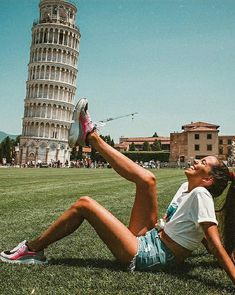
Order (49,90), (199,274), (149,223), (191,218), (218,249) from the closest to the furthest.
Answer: (218,249), (191,218), (199,274), (149,223), (49,90)

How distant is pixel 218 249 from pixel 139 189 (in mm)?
1031

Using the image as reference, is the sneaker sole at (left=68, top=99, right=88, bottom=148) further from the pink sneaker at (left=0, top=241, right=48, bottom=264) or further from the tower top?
the tower top

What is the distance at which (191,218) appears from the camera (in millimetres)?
3252

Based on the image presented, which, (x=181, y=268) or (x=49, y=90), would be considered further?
(x=49, y=90)

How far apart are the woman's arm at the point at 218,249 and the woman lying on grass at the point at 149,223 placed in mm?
19

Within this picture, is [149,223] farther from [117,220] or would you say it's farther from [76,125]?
[76,125]

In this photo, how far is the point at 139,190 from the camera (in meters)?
3.69

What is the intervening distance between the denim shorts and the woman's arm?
23.5 inches

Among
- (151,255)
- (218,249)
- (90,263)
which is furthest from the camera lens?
(90,263)

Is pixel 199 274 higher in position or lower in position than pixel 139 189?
lower

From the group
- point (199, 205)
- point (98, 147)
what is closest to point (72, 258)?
point (98, 147)

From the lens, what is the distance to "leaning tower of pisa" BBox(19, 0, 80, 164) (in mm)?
90500

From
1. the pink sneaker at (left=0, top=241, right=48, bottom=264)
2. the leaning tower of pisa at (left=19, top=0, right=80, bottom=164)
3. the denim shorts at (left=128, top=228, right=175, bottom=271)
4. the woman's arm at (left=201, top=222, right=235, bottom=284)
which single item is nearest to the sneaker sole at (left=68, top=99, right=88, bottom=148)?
the pink sneaker at (left=0, top=241, right=48, bottom=264)

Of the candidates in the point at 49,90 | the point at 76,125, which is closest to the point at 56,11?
the point at 49,90
